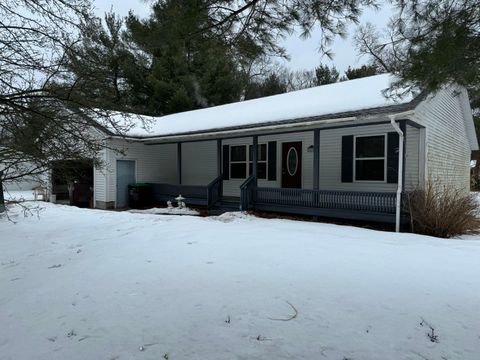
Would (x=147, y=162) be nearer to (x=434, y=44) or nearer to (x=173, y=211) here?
(x=173, y=211)

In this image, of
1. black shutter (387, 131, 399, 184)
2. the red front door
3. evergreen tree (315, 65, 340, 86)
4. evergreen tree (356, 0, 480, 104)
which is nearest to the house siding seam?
the red front door

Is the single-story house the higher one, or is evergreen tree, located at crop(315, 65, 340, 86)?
evergreen tree, located at crop(315, 65, 340, 86)

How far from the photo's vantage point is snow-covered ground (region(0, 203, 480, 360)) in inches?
114

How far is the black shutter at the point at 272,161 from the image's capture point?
12617 mm

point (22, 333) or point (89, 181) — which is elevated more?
point (89, 181)

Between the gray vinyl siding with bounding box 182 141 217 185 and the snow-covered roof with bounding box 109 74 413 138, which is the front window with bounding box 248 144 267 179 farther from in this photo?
the gray vinyl siding with bounding box 182 141 217 185

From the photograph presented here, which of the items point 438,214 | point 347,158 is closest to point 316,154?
point 347,158

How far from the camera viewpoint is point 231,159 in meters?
13.9

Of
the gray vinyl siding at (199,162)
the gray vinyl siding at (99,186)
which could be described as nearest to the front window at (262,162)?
the gray vinyl siding at (199,162)

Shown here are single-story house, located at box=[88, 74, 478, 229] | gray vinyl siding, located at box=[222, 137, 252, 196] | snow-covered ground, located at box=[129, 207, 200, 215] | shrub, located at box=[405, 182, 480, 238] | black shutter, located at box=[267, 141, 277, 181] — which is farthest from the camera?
gray vinyl siding, located at box=[222, 137, 252, 196]

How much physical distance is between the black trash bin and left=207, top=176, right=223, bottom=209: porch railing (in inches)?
127

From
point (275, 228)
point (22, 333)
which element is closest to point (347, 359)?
point (22, 333)

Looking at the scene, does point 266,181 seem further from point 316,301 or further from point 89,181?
point 316,301

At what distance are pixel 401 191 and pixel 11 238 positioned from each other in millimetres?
8832
